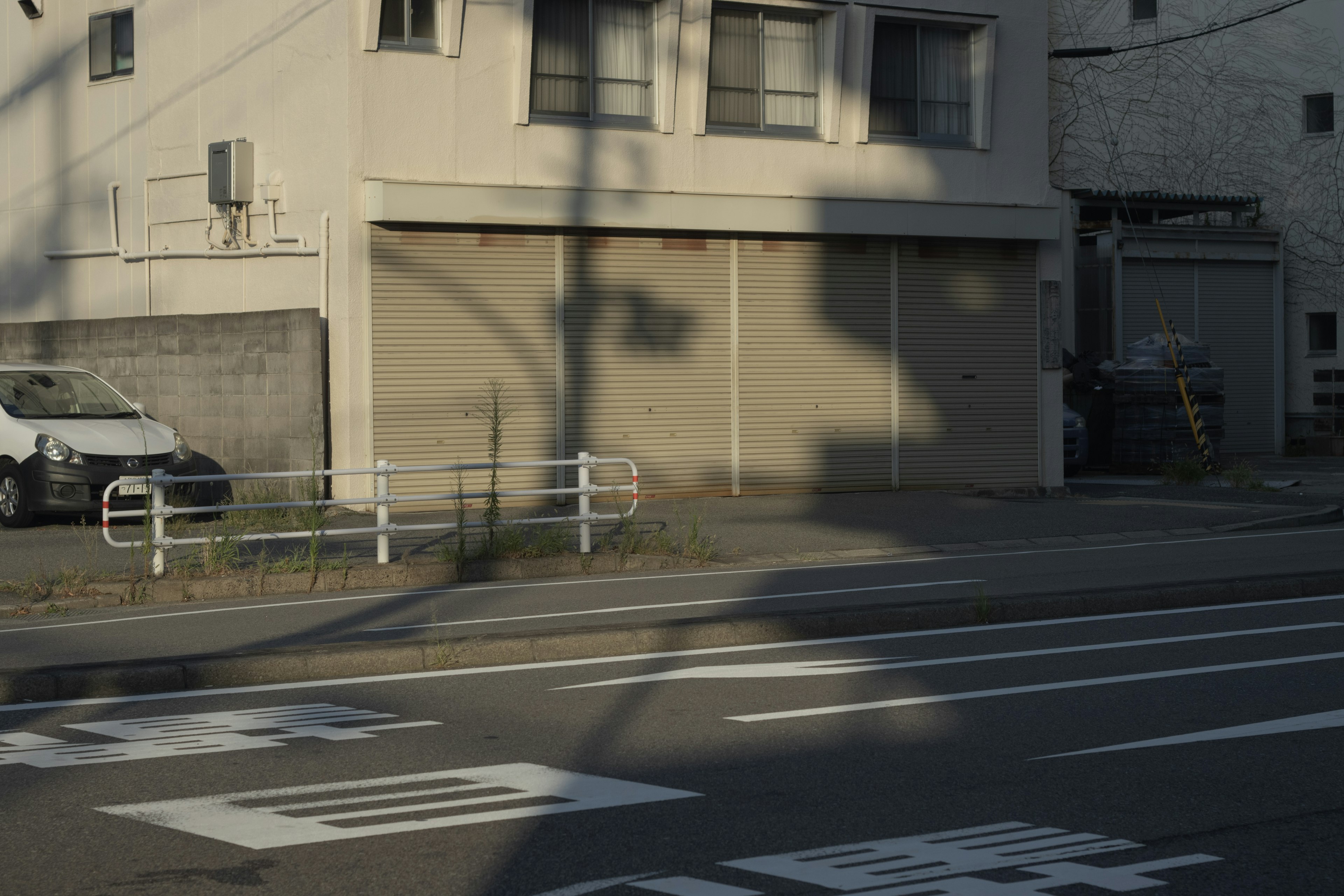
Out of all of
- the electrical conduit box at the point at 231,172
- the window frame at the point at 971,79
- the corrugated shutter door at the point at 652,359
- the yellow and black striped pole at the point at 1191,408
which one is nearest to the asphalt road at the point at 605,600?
the corrugated shutter door at the point at 652,359

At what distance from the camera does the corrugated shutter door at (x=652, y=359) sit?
62.2 ft

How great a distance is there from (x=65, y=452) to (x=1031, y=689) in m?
11.5

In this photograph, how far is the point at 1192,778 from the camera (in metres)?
5.80

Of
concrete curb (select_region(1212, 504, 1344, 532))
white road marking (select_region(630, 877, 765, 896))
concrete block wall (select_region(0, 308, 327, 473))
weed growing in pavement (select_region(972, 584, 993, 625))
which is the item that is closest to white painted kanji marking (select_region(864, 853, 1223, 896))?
white road marking (select_region(630, 877, 765, 896))

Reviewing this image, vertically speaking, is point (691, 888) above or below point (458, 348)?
below

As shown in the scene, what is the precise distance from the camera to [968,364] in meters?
21.0

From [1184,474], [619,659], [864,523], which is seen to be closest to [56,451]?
[864,523]

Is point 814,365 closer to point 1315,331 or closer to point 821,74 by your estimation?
point 821,74

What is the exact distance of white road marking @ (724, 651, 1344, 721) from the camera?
7211 mm

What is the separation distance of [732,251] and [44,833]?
50.2 ft

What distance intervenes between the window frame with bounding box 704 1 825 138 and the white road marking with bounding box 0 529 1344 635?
7.46 metres

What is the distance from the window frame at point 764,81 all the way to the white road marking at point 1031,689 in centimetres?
1263

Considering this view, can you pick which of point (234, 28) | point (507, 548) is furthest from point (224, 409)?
point (507, 548)

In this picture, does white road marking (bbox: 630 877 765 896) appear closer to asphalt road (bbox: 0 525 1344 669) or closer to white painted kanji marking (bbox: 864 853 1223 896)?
white painted kanji marking (bbox: 864 853 1223 896)
